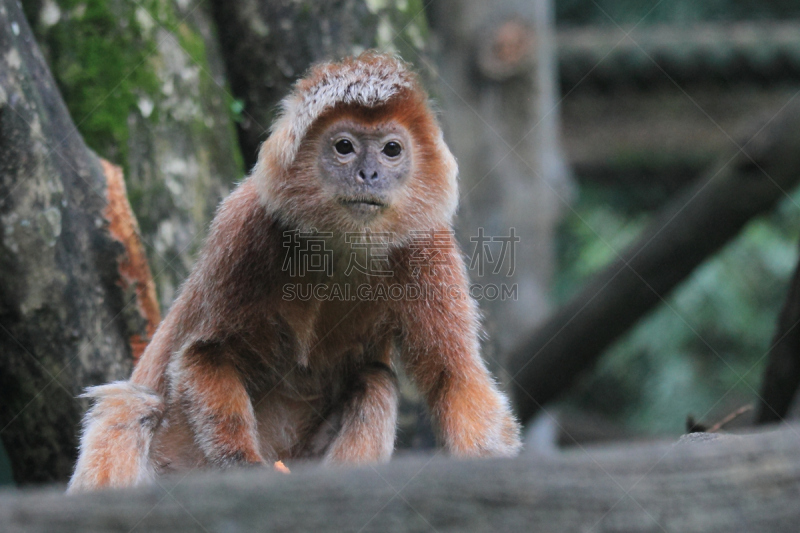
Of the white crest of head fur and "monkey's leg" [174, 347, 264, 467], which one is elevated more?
the white crest of head fur

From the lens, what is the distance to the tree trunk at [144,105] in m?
3.72

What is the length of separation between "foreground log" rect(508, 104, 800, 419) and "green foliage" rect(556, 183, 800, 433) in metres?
4.51

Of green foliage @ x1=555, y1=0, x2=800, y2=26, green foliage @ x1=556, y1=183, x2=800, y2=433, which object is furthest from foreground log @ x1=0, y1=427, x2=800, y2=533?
green foliage @ x1=555, y1=0, x2=800, y2=26

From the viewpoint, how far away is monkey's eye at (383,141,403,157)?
2807mm

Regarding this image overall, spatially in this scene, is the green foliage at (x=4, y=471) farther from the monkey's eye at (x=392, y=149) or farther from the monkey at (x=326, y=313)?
the monkey's eye at (x=392, y=149)

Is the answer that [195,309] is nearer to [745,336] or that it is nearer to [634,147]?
[745,336]

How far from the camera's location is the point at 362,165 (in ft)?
9.04

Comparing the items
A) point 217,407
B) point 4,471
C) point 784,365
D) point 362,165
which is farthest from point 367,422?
point 4,471

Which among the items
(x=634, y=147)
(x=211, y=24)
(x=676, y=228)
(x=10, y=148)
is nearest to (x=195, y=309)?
(x=10, y=148)

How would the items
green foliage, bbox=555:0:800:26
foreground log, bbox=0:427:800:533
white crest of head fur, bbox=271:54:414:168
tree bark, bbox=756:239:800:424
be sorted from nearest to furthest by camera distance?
foreground log, bbox=0:427:800:533 → white crest of head fur, bbox=271:54:414:168 → tree bark, bbox=756:239:800:424 → green foliage, bbox=555:0:800:26

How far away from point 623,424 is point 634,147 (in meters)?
3.55

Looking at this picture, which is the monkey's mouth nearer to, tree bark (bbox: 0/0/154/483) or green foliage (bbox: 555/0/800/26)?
tree bark (bbox: 0/0/154/483)

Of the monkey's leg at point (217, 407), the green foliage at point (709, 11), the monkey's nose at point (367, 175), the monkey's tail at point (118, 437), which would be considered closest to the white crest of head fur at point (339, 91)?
the monkey's nose at point (367, 175)

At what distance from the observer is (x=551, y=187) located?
7.07 meters
